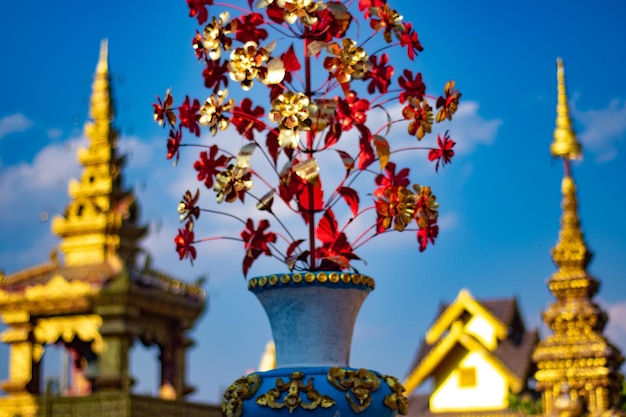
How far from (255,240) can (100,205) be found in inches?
744

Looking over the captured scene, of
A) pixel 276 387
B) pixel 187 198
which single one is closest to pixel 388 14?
pixel 187 198

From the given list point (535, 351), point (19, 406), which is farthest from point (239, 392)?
point (19, 406)

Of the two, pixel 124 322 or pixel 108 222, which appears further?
pixel 108 222

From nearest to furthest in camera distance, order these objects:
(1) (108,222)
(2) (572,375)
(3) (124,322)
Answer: (2) (572,375) < (3) (124,322) < (1) (108,222)


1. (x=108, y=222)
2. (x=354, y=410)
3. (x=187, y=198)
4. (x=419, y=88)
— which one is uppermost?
(x=108, y=222)

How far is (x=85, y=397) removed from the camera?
21.0m

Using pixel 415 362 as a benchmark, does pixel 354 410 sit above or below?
below

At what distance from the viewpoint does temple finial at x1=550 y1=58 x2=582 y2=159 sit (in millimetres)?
21172

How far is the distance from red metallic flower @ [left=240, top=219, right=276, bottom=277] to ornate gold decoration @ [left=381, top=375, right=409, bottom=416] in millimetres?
787

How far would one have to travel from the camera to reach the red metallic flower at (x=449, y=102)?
5984 millimetres

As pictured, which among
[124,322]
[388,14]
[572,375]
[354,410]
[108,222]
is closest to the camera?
[354,410]

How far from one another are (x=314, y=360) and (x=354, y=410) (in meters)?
0.27

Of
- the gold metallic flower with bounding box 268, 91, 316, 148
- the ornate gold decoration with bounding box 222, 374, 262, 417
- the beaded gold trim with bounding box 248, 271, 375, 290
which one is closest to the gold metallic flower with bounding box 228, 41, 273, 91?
the gold metallic flower with bounding box 268, 91, 316, 148

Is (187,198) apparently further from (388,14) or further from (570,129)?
(570,129)
